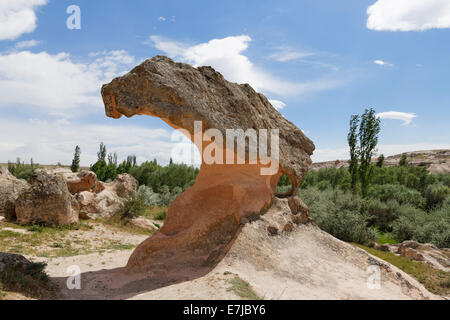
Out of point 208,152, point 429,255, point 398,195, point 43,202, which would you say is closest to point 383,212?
point 398,195

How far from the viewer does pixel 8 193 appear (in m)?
11.6

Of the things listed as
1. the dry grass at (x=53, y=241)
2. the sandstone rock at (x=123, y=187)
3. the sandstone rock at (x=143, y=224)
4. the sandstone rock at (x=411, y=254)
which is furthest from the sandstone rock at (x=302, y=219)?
the sandstone rock at (x=123, y=187)

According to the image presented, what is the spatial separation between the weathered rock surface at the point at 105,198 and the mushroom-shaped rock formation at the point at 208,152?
7911 mm

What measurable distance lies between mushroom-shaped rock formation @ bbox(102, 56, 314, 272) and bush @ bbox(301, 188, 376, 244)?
300 inches

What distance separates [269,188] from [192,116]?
7.34 ft

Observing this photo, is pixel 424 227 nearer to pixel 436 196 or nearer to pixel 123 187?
pixel 436 196

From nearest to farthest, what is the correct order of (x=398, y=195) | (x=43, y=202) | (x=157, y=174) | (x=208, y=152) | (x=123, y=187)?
(x=208, y=152), (x=43, y=202), (x=123, y=187), (x=398, y=195), (x=157, y=174)

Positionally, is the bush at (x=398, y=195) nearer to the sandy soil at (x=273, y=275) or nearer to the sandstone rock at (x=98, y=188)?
the sandy soil at (x=273, y=275)

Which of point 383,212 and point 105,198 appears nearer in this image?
point 105,198

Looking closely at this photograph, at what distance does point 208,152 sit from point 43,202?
7430 millimetres

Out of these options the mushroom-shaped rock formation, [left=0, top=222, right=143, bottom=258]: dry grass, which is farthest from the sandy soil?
[left=0, top=222, right=143, bottom=258]: dry grass
